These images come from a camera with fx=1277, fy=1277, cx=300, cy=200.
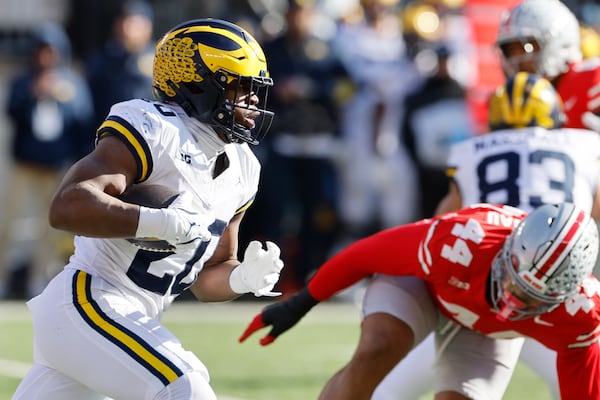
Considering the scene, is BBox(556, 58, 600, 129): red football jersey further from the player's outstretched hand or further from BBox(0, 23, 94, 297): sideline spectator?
BBox(0, 23, 94, 297): sideline spectator

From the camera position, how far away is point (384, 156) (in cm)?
953

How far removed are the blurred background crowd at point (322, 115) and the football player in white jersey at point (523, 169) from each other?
4339mm

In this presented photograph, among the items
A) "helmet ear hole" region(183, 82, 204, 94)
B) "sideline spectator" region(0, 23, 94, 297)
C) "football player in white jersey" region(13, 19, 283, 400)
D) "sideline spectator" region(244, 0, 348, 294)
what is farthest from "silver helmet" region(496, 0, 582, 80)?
"sideline spectator" region(0, 23, 94, 297)

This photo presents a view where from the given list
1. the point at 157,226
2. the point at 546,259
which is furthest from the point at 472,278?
the point at 157,226

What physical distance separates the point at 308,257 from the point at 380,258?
542cm

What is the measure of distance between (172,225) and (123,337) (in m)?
0.37

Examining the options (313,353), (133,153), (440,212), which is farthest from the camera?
(313,353)

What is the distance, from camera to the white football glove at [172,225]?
3.29 m

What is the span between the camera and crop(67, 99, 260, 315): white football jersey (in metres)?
3.48

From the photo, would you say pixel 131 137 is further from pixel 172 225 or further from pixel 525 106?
pixel 525 106

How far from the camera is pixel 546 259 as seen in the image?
3725mm

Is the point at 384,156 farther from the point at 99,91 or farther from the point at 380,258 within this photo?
the point at 380,258

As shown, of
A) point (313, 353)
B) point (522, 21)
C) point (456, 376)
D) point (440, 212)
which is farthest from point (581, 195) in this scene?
point (313, 353)

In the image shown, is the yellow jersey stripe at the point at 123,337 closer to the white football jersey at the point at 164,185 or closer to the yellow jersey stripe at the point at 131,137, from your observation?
the white football jersey at the point at 164,185
